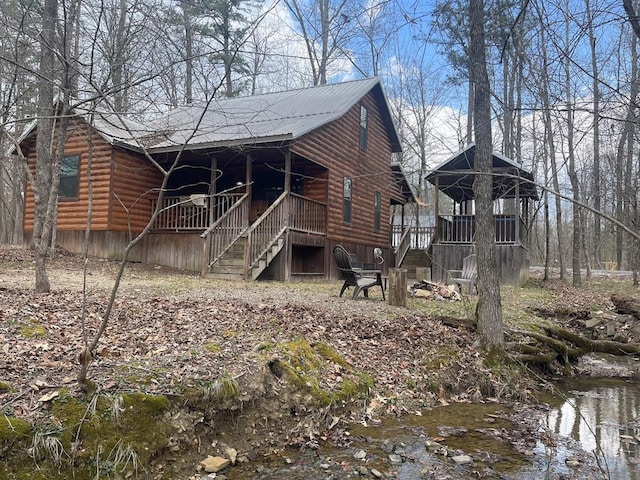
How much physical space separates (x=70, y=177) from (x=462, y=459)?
14.9 meters

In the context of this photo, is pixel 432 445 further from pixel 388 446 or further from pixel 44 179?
pixel 44 179

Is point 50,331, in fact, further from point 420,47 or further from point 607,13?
point 607,13

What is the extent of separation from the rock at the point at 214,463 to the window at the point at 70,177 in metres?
13.7

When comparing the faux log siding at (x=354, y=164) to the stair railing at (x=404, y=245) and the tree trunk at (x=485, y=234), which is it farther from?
the tree trunk at (x=485, y=234)

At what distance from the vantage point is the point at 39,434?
267cm

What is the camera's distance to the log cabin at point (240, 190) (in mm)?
12062

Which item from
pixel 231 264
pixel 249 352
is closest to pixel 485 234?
pixel 249 352

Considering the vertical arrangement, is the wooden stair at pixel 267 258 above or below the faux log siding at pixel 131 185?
below

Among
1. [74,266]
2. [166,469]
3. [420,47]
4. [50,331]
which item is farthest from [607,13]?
[74,266]

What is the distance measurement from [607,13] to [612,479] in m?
3.39

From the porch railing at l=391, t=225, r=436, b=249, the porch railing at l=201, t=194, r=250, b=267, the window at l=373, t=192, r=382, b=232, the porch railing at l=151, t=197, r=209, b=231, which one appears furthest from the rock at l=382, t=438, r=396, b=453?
the porch railing at l=391, t=225, r=436, b=249

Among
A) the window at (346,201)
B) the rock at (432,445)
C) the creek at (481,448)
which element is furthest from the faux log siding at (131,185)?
the rock at (432,445)

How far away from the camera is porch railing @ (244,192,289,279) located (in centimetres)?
1127

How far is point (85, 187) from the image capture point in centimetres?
1446
